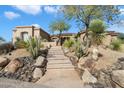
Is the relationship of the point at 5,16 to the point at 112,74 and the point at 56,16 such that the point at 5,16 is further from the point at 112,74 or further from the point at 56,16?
the point at 112,74

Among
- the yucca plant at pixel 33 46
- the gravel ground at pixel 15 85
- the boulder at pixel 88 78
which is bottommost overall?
the gravel ground at pixel 15 85

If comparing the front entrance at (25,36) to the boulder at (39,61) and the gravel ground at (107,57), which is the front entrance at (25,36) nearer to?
the boulder at (39,61)

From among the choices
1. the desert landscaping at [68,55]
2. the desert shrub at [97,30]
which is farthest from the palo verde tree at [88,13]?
the desert shrub at [97,30]

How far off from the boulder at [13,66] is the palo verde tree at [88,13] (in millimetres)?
2104

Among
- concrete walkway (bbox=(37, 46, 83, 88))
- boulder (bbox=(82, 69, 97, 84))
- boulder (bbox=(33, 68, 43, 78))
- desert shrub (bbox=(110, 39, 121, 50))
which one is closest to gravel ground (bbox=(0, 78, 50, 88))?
concrete walkway (bbox=(37, 46, 83, 88))

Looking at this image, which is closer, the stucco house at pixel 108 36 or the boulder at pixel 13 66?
the boulder at pixel 13 66

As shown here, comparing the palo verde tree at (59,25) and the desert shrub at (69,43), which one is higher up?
the palo verde tree at (59,25)

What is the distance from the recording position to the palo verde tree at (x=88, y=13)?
747cm

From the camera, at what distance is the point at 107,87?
6223mm

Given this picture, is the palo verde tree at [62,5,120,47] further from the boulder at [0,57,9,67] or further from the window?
the boulder at [0,57,9,67]

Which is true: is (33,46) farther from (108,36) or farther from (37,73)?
(108,36)

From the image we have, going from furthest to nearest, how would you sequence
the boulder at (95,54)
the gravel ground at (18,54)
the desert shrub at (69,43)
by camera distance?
the desert shrub at (69,43) → the gravel ground at (18,54) → the boulder at (95,54)

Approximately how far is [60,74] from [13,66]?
144 cm

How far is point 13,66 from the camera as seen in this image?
282 inches
